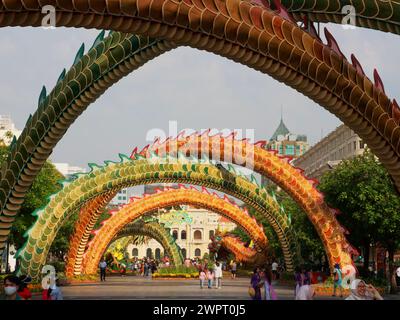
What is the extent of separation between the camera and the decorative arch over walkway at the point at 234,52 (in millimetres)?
11914

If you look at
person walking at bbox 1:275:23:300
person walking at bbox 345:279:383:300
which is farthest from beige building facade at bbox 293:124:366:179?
person walking at bbox 1:275:23:300

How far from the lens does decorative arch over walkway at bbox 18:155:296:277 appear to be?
2864cm

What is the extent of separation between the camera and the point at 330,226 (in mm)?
28906

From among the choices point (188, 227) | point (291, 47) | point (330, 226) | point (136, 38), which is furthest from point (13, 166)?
point (188, 227)

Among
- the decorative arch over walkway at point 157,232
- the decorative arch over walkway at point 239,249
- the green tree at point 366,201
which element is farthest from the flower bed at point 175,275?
the green tree at point 366,201

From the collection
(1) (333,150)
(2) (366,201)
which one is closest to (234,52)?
(2) (366,201)

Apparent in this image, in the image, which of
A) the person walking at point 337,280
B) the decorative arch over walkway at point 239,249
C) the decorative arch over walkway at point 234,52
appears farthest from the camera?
the decorative arch over walkway at point 239,249

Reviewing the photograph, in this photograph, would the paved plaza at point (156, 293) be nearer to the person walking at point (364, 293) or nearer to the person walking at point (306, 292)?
the person walking at point (306, 292)

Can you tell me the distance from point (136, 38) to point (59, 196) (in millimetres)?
14068

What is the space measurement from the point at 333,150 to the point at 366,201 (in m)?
53.1

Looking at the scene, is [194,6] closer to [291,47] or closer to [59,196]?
[291,47]

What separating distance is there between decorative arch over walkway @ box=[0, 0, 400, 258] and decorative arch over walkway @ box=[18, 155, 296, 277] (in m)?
9.78

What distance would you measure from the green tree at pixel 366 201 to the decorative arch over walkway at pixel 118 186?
3089 millimetres
